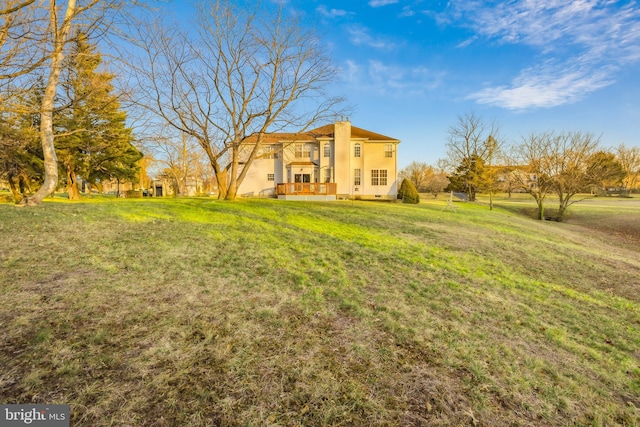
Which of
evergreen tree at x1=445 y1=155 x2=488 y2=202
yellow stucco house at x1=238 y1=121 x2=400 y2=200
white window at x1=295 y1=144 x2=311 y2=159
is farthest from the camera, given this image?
evergreen tree at x1=445 y1=155 x2=488 y2=202

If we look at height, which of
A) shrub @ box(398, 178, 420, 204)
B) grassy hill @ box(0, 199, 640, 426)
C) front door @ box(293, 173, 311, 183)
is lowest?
grassy hill @ box(0, 199, 640, 426)

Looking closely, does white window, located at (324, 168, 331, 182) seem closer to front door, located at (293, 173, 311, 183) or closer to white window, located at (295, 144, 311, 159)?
front door, located at (293, 173, 311, 183)

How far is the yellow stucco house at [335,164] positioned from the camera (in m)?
29.5

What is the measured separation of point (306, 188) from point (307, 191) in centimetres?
31

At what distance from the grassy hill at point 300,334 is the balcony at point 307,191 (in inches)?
753

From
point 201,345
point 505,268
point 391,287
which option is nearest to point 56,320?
point 201,345

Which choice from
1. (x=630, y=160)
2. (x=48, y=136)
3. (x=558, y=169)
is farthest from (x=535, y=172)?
(x=630, y=160)

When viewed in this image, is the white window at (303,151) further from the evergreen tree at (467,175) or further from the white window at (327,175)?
the evergreen tree at (467,175)

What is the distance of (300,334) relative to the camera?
3.40m

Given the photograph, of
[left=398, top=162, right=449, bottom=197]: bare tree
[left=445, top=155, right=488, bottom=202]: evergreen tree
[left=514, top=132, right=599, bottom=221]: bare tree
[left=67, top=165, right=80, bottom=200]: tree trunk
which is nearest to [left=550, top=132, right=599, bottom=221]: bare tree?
[left=514, top=132, right=599, bottom=221]: bare tree

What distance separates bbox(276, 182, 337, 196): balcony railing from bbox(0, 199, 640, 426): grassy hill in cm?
1915

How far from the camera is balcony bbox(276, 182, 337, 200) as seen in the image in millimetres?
26372

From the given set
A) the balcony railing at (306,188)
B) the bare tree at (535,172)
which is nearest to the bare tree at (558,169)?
the bare tree at (535,172)

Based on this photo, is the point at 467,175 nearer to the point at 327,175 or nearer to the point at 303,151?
the point at 327,175
